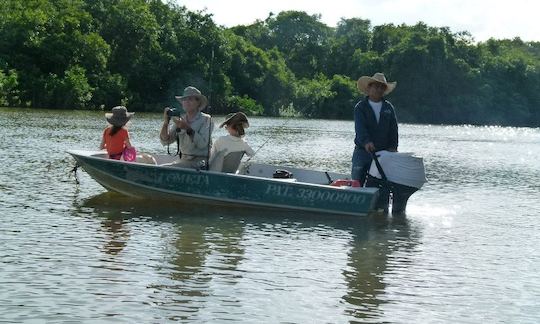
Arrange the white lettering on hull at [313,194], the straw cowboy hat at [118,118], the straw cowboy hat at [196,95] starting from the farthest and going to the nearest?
1. the straw cowboy hat at [118,118]
2. the white lettering on hull at [313,194]
3. the straw cowboy hat at [196,95]

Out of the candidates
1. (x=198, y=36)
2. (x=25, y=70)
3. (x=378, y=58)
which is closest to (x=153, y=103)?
(x=198, y=36)

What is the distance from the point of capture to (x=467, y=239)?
13.4m

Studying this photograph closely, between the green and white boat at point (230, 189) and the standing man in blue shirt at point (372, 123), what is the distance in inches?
25.6

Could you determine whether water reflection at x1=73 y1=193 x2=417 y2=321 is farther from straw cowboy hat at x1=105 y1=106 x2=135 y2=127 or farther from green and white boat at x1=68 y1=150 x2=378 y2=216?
straw cowboy hat at x1=105 y1=106 x2=135 y2=127

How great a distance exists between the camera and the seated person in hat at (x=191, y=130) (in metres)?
14.2

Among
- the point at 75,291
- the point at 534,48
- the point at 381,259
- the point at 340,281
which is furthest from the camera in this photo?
the point at 534,48

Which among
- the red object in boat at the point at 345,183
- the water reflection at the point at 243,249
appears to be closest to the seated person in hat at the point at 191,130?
the water reflection at the point at 243,249

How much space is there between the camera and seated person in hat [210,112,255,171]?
14.5 metres

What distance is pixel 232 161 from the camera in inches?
582

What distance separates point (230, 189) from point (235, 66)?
8004cm

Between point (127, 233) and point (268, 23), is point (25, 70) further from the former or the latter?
point (268, 23)

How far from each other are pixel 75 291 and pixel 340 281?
2899mm

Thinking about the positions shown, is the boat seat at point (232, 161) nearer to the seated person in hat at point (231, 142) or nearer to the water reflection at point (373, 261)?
the seated person in hat at point (231, 142)

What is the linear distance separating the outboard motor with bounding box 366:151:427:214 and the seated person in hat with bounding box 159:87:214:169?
271cm
